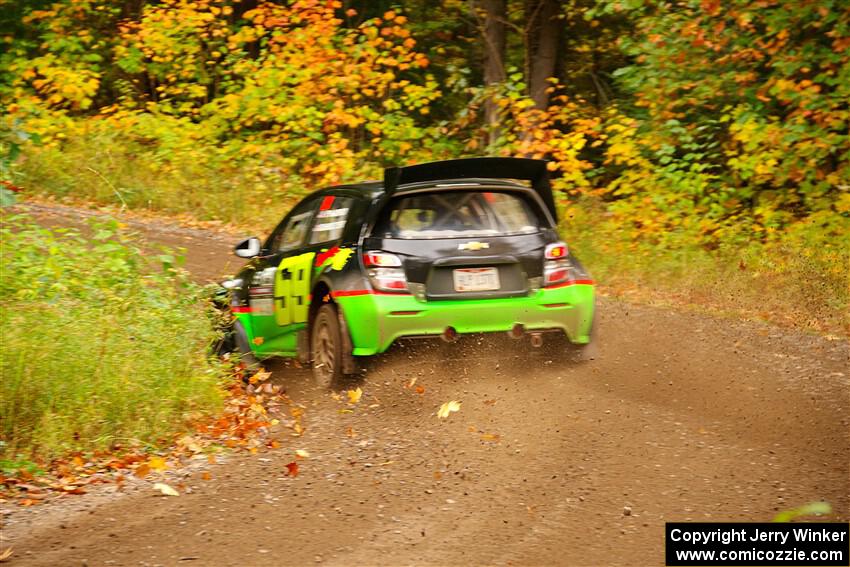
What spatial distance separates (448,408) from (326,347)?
4.04 feet

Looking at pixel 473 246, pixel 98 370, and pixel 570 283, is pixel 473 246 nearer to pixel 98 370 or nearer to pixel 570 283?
pixel 570 283

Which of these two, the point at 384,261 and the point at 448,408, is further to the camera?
the point at 384,261

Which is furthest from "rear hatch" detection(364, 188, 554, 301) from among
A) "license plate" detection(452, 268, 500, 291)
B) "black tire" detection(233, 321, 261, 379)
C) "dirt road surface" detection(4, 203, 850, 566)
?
"black tire" detection(233, 321, 261, 379)

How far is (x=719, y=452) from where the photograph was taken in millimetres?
6641

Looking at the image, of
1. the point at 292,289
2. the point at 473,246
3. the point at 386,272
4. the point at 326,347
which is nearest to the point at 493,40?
the point at 292,289

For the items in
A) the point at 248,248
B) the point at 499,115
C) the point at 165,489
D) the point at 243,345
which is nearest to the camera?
the point at 165,489

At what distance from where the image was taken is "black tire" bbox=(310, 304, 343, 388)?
825 centimetres

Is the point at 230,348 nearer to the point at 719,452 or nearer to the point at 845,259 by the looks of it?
the point at 719,452

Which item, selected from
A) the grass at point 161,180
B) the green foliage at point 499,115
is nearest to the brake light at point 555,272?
the green foliage at point 499,115

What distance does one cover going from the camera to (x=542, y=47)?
20.3 m

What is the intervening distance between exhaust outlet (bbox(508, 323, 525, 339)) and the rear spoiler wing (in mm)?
1065

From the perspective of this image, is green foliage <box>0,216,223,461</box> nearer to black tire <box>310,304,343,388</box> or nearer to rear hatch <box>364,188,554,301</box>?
black tire <box>310,304,343,388</box>

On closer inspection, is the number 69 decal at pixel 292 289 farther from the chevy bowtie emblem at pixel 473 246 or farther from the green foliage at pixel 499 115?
the green foliage at pixel 499 115

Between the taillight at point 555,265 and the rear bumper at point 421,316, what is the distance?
197 millimetres
